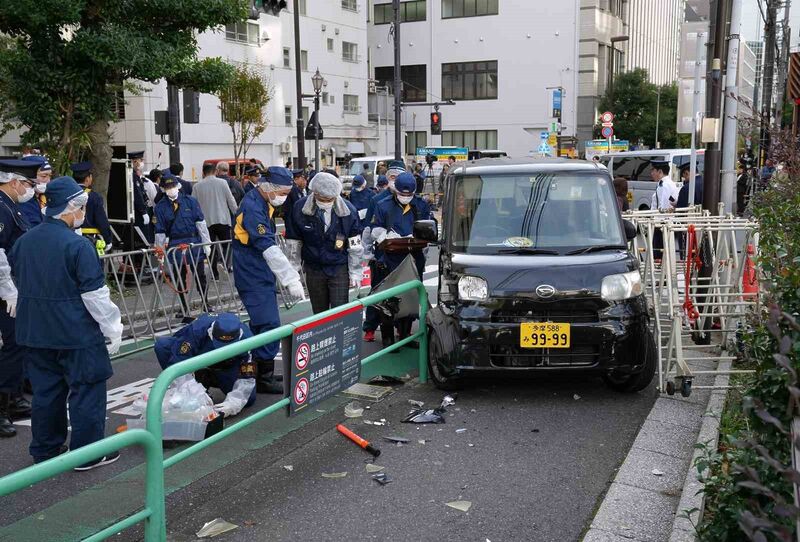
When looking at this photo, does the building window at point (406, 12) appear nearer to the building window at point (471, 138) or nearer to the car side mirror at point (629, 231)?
the building window at point (471, 138)

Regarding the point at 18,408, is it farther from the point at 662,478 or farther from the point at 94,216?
the point at 662,478

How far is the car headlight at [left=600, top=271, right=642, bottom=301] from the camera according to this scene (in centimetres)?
613

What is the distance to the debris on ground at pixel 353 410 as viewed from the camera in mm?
6176

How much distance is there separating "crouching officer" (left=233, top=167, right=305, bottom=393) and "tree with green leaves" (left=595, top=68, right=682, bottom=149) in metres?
50.2

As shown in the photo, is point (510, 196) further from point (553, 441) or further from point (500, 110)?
point (500, 110)

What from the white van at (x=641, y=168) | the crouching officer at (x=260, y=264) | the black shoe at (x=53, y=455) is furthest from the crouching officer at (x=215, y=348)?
the white van at (x=641, y=168)

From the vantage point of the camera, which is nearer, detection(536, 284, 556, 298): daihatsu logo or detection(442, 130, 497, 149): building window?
detection(536, 284, 556, 298): daihatsu logo

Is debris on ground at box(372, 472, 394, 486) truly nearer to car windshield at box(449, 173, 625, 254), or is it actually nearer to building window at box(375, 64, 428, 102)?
car windshield at box(449, 173, 625, 254)

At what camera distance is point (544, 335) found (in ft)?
19.7

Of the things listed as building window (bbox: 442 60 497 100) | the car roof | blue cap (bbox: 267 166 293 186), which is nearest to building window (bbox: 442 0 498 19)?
building window (bbox: 442 60 497 100)

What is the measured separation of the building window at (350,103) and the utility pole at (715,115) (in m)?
39.8

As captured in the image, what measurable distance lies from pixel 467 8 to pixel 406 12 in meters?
4.91

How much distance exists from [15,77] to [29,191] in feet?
16.9

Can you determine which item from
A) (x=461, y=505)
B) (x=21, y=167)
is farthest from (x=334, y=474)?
(x=21, y=167)
